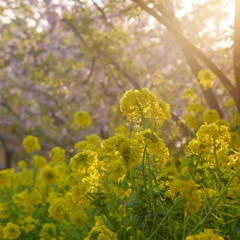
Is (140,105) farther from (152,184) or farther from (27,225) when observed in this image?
(27,225)

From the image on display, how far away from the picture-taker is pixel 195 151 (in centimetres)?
231

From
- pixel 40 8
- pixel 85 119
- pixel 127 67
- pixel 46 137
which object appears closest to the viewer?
pixel 85 119

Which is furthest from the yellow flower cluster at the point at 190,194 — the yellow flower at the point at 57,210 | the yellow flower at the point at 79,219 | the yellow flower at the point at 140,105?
the yellow flower at the point at 57,210

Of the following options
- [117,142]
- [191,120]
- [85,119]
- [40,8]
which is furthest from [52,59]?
[117,142]

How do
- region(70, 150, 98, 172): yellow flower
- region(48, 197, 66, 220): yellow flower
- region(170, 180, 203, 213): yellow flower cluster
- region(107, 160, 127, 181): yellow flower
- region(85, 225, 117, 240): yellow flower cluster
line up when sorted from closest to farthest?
region(170, 180, 203, 213): yellow flower cluster
region(85, 225, 117, 240): yellow flower cluster
region(70, 150, 98, 172): yellow flower
region(107, 160, 127, 181): yellow flower
region(48, 197, 66, 220): yellow flower

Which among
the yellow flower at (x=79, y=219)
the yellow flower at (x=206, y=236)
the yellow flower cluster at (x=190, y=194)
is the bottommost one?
the yellow flower at (x=79, y=219)

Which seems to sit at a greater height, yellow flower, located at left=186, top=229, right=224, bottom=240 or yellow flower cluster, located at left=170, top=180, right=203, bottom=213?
yellow flower cluster, located at left=170, top=180, right=203, bottom=213

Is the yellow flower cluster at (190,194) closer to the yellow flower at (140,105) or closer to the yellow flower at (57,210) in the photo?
the yellow flower at (140,105)

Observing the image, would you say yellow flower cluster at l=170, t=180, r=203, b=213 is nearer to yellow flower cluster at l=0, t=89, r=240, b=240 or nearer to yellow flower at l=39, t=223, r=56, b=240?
yellow flower cluster at l=0, t=89, r=240, b=240

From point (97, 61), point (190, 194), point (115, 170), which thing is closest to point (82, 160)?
point (115, 170)

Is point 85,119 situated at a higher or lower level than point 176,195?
higher

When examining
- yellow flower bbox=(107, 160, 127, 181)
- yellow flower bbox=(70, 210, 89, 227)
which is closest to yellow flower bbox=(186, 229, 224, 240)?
yellow flower bbox=(107, 160, 127, 181)

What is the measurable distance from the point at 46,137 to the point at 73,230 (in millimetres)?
11333

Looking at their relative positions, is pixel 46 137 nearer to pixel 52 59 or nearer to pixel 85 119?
pixel 52 59
